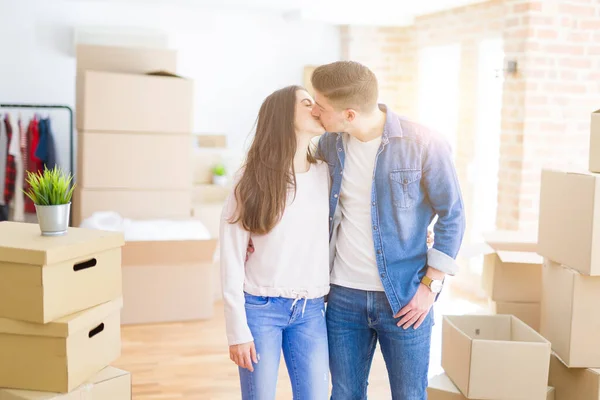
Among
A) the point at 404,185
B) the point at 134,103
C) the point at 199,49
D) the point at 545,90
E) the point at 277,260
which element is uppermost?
the point at 199,49

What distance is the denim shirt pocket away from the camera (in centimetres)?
187

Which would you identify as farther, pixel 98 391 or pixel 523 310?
pixel 523 310

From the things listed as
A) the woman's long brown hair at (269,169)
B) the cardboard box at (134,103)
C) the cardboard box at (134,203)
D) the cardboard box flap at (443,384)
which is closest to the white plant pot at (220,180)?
the cardboard box at (134,203)

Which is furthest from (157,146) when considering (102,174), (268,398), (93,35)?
(268,398)

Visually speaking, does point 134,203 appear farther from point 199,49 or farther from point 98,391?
point 98,391

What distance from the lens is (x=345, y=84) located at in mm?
1817

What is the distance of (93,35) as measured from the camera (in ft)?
17.3

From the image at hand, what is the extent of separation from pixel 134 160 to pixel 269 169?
2638 mm

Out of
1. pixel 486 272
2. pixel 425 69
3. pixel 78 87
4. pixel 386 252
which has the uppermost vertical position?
pixel 425 69

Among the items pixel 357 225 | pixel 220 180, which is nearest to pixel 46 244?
pixel 357 225

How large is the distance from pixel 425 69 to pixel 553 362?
140 inches

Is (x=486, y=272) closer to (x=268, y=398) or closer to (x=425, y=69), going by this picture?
(x=268, y=398)

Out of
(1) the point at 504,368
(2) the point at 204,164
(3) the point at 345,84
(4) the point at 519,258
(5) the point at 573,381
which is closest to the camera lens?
(3) the point at 345,84

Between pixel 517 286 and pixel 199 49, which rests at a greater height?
pixel 199 49
